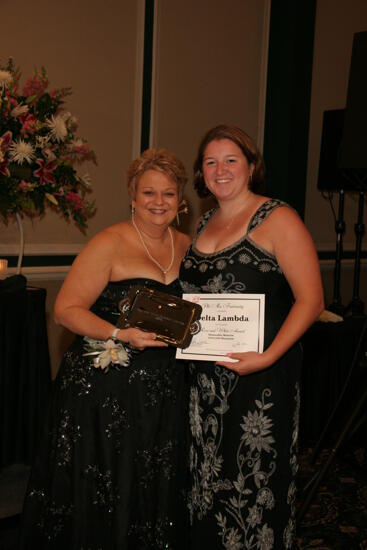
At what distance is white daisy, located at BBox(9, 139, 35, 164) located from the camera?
2867 millimetres

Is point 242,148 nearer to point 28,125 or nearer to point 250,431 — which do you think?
point 250,431

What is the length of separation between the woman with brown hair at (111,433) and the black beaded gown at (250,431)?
0.19 m

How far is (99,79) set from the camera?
164 inches

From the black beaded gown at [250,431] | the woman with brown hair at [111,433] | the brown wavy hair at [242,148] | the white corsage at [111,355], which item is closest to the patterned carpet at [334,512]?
the woman with brown hair at [111,433]

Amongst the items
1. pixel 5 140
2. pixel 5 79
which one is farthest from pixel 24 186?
pixel 5 79

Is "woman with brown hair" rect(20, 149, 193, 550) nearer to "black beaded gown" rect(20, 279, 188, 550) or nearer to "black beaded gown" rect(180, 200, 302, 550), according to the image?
"black beaded gown" rect(20, 279, 188, 550)

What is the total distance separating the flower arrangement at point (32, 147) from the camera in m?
2.87

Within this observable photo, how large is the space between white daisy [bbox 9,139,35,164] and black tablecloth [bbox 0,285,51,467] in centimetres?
60

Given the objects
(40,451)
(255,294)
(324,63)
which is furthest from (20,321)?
(324,63)

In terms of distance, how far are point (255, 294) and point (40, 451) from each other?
42.3 inches

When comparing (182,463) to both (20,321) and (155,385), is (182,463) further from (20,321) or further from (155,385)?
(20,321)

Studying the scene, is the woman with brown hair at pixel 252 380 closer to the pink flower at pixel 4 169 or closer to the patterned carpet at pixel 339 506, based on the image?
the patterned carpet at pixel 339 506

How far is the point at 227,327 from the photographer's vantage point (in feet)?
6.77

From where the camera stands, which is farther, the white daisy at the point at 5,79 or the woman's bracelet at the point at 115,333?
the white daisy at the point at 5,79
